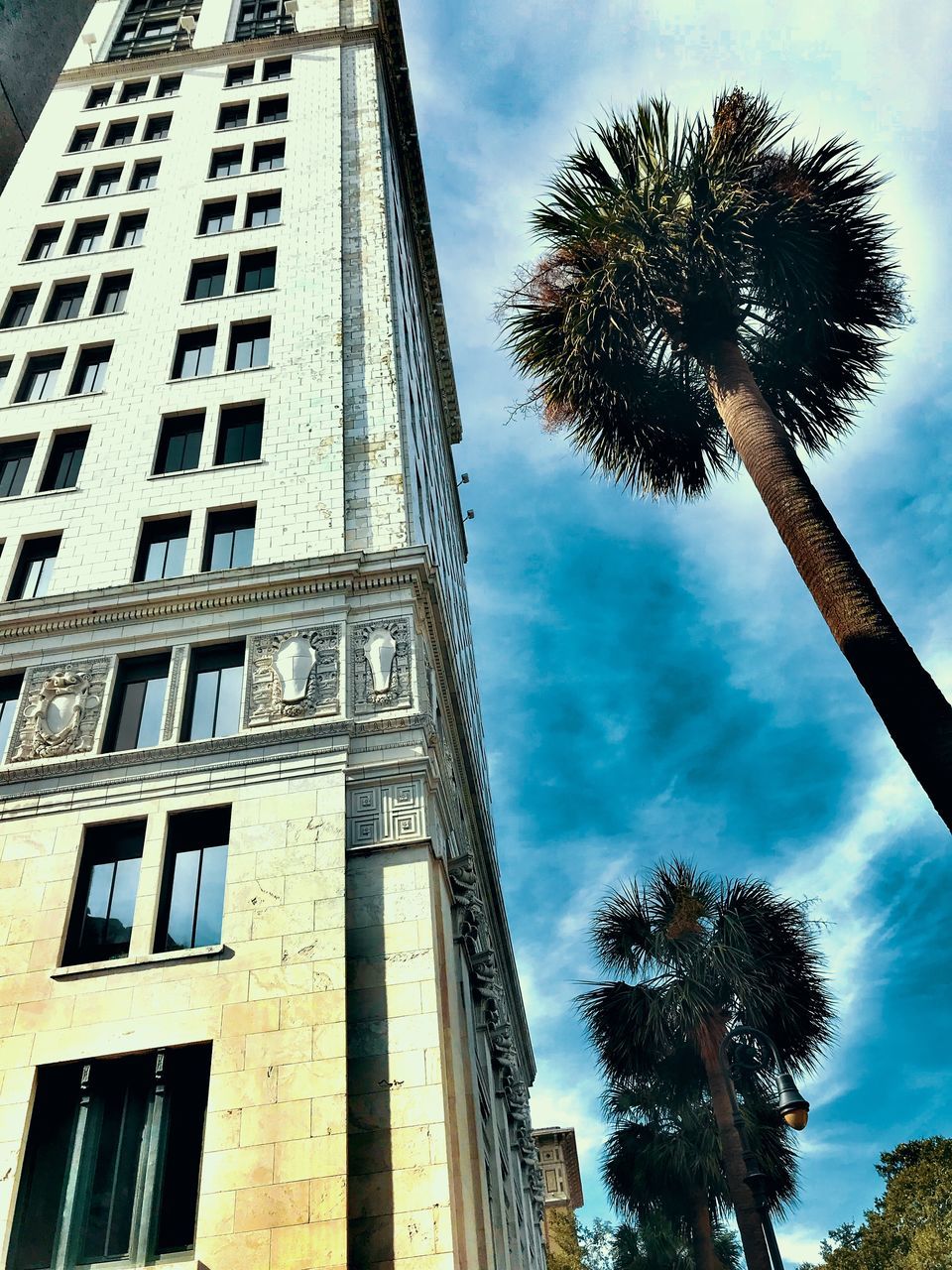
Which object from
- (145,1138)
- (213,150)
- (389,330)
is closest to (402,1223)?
(145,1138)

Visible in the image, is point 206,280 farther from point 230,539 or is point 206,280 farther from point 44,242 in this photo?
point 230,539

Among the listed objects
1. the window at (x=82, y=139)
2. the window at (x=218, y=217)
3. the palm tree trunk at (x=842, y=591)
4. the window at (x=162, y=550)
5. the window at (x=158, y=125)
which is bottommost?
the palm tree trunk at (x=842, y=591)

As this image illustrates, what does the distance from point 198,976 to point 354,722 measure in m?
5.19

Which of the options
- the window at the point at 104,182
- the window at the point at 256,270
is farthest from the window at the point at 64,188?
the window at the point at 256,270

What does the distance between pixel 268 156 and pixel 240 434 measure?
14353 millimetres

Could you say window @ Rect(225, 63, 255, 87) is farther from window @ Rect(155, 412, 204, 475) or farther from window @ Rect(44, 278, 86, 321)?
window @ Rect(155, 412, 204, 475)

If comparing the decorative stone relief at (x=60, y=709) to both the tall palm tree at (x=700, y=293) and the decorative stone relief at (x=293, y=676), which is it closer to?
the decorative stone relief at (x=293, y=676)

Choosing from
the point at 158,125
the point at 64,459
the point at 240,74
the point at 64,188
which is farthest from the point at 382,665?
the point at 240,74

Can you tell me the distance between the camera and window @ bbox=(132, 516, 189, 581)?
23531 millimetres

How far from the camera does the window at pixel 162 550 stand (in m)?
23.5

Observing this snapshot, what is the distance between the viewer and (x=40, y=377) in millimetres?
29031

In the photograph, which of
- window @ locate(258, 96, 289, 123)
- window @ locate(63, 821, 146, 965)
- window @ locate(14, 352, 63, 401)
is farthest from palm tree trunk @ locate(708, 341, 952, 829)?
window @ locate(258, 96, 289, 123)

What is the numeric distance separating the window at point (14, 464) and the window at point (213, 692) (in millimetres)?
8134

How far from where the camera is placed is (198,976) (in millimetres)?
16453
